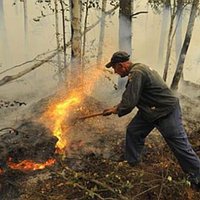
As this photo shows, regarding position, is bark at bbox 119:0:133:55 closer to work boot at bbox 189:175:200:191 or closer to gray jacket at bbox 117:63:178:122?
gray jacket at bbox 117:63:178:122

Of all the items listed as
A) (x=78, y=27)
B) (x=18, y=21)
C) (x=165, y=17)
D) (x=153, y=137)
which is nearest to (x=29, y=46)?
(x=18, y=21)

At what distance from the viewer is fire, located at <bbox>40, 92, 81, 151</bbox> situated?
716 centimetres

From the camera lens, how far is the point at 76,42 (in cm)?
895

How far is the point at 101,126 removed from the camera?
797 centimetres

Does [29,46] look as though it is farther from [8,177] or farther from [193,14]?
[8,177]

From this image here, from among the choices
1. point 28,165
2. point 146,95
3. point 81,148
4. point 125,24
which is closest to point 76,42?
point 125,24

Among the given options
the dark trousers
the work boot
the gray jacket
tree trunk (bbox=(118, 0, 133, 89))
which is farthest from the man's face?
tree trunk (bbox=(118, 0, 133, 89))

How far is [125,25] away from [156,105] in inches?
254

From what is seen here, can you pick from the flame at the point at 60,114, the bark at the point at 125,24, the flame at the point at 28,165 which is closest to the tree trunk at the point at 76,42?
the flame at the point at 60,114

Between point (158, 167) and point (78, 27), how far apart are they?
4.31 meters

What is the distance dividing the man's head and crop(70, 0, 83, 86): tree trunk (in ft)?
11.6

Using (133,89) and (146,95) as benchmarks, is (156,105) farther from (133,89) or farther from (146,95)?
(133,89)

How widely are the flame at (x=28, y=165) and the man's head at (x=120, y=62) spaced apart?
2.11 m

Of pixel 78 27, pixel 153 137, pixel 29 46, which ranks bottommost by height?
pixel 29 46
